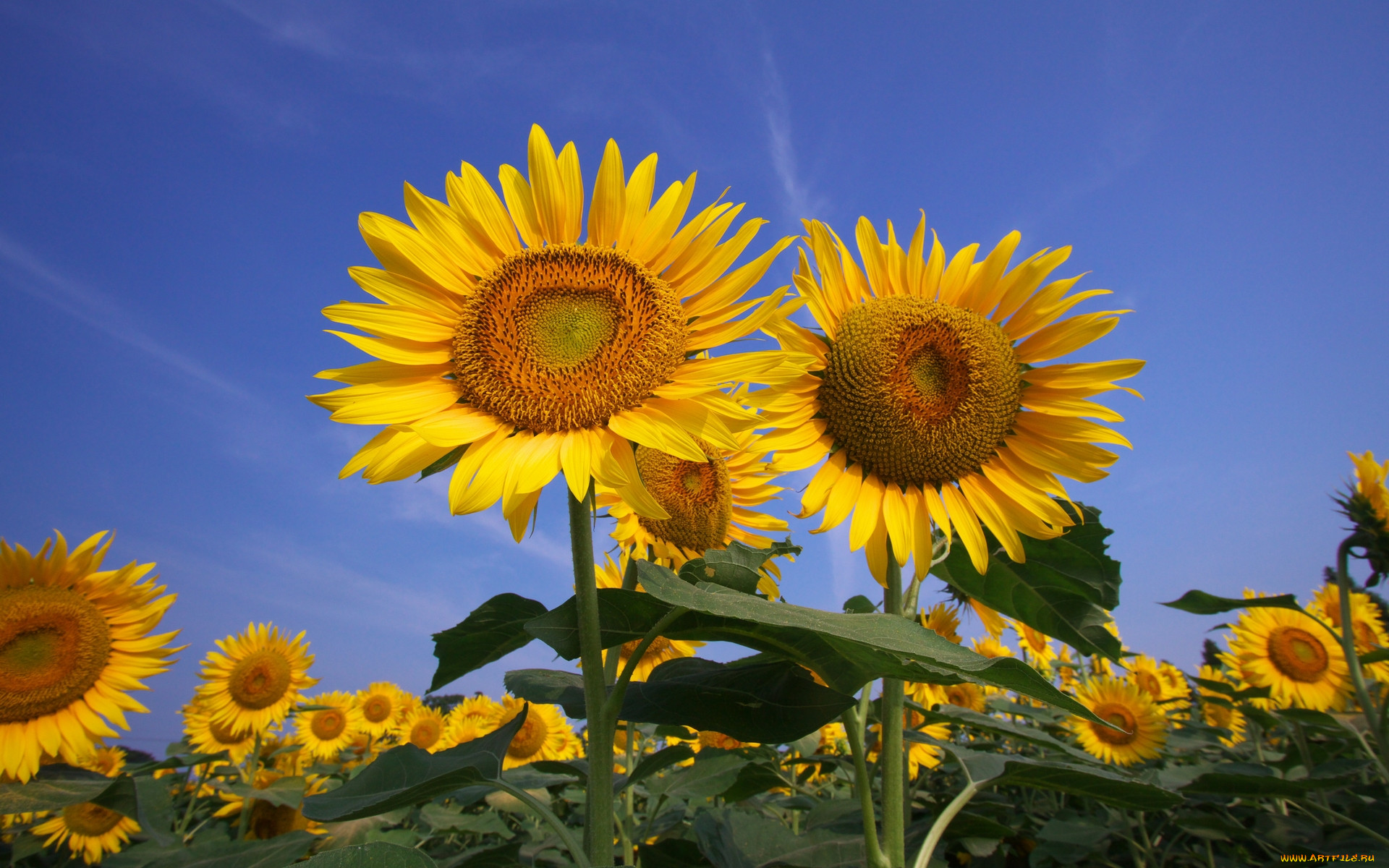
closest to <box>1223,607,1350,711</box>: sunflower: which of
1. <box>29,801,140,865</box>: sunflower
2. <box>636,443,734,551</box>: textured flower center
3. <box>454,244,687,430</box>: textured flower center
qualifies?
<box>636,443,734,551</box>: textured flower center

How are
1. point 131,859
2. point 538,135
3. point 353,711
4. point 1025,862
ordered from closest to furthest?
point 538,135, point 131,859, point 1025,862, point 353,711

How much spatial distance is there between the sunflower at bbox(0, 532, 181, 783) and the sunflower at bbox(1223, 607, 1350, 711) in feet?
24.1

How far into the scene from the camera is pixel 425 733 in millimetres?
7488

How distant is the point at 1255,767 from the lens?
417cm

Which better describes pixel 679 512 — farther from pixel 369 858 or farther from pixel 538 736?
pixel 538 736

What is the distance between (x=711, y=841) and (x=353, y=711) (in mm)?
7538

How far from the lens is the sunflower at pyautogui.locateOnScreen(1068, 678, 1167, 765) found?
5.48 m

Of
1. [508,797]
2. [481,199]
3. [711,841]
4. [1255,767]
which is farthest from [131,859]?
[1255,767]

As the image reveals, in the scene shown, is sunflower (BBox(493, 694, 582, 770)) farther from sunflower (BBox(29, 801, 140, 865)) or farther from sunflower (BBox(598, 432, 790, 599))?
sunflower (BBox(598, 432, 790, 599))

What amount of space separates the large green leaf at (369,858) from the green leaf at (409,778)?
30 centimetres

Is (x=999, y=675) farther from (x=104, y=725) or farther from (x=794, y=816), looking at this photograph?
(x=104, y=725)

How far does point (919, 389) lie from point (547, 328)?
4.40 feet

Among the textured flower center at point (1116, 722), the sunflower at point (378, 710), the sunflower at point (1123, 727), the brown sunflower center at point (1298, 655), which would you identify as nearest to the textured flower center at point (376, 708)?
the sunflower at point (378, 710)

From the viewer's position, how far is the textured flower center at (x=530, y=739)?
20.4ft
